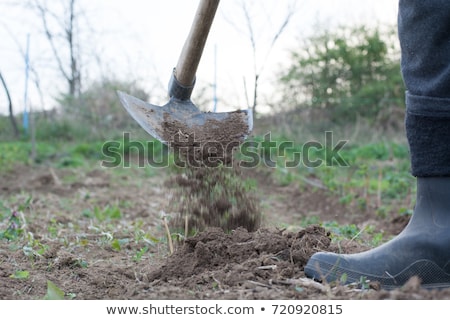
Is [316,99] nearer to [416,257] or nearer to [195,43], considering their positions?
[195,43]

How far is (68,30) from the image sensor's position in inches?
461

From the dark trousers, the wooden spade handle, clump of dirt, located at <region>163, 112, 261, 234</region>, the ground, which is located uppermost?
the wooden spade handle

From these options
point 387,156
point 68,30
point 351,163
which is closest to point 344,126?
point 387,156

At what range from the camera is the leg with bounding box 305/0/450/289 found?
5.65ft

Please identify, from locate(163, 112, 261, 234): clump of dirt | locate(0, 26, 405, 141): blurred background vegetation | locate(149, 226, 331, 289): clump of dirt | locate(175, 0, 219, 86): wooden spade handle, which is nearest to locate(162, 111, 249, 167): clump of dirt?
locate(163, 112, 261, 234): clump of dirt

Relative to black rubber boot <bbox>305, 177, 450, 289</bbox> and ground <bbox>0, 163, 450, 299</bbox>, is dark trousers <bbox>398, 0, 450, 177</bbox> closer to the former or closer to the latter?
black rubber boot <bbox>305, 177, 450, 289</bbox>

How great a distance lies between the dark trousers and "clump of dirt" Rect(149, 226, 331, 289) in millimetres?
538

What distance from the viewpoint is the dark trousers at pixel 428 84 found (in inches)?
67.3

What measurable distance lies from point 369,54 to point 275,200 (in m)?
8.09

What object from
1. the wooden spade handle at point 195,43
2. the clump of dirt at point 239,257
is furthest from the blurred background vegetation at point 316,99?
the clump of dirt at point 239,257

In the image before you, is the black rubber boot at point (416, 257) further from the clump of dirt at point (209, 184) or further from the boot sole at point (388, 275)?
the clump of dirt at point (209, 184)

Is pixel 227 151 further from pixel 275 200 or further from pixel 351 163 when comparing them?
pixel 351 163

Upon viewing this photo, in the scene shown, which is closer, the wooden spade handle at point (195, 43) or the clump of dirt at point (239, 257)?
the clump of dirt at point (239, 257)

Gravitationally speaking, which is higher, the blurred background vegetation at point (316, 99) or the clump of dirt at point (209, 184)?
the blurred background vegetation at point (316, 99)
